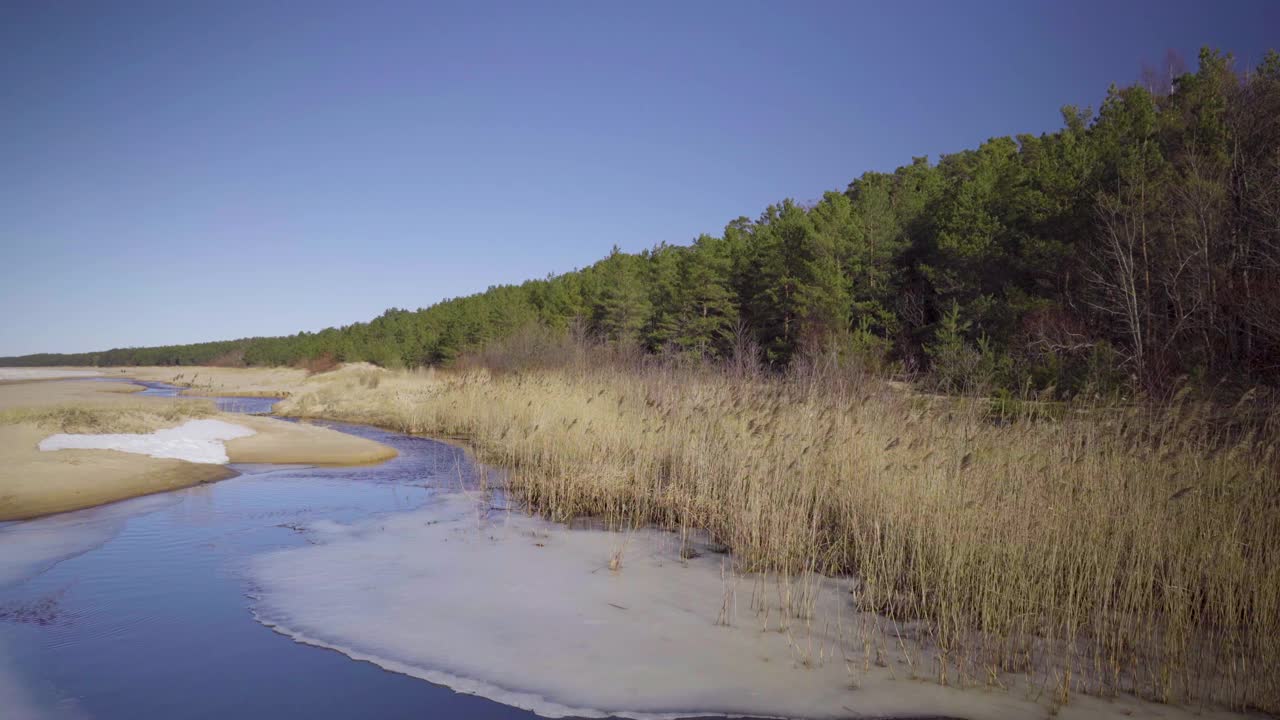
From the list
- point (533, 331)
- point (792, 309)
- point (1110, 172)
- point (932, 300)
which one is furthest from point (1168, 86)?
point (533, 331)

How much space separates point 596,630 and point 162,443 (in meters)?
12.7


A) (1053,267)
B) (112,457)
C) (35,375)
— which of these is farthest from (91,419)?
(35,375)

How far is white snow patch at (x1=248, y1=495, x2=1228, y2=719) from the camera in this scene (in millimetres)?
4266

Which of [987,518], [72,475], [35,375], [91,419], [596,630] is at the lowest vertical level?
[596,630]

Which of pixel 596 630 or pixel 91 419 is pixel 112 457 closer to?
pixel 91 419

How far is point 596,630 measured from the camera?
5375mm

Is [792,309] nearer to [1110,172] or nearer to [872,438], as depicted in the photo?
[1110,172]

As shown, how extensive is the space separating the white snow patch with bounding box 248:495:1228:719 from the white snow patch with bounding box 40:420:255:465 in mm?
7640

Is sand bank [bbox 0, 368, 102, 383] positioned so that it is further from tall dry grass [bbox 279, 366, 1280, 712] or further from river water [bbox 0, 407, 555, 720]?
tall dry grass [bbox 279, 366, 1280, 712]

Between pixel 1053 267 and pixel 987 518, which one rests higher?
pixel 1053 267

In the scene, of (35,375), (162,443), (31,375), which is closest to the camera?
(162,443)

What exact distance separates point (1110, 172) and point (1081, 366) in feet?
39.7

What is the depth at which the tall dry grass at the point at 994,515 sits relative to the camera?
450 cm

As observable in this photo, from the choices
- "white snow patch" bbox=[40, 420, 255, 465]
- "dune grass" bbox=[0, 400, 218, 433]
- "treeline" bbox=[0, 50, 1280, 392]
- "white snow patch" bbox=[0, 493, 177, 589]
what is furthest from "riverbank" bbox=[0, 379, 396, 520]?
"treeline" bbox=[0, 50, 1280, 392]
